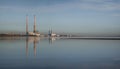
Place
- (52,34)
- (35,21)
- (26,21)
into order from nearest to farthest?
1. (26,21)
2. (35,21)
3. (52,34)

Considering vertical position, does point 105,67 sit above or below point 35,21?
below

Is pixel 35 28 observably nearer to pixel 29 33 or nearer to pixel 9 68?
pixel 29 33

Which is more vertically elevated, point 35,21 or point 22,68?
point 35,21

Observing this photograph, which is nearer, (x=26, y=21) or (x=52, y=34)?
(x=26, y=21)

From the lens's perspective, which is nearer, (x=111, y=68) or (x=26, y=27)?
(x=111, y=68)

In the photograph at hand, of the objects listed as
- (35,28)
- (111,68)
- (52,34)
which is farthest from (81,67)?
(52,34)

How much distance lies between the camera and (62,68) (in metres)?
9.91

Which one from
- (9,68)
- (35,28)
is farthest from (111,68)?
(35,28)

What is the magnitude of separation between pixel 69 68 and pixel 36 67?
62.5 inches

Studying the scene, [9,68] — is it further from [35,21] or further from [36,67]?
[35,21]

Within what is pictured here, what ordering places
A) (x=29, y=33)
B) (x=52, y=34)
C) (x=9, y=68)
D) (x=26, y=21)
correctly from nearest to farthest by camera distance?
(x=9, y=68), (x=26, y=21), (x=29, y=33), (x=52, y=34)

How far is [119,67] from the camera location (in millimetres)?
10242

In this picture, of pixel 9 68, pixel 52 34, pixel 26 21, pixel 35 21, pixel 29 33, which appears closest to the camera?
pixel 9 68

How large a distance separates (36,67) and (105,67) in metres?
3.36
